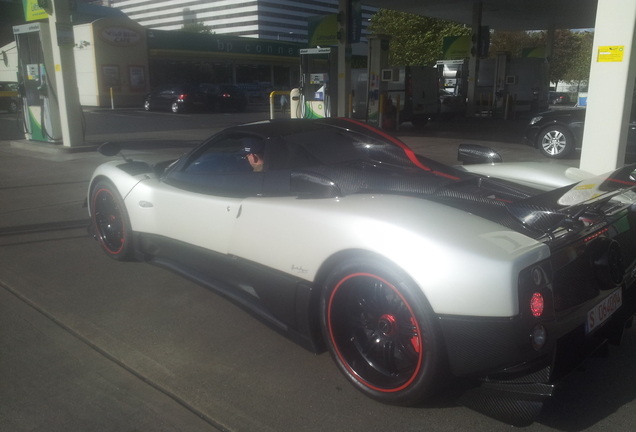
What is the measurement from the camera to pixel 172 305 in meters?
3.88

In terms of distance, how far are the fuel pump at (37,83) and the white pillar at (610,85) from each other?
10.8m

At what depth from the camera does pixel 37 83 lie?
1251 cm

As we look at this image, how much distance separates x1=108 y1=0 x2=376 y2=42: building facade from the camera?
98.4m

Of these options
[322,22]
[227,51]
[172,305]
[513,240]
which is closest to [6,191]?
[172,305]

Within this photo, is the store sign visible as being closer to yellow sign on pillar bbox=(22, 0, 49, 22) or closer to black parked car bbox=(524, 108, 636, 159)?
yellow sign on pillar bbox=(22, 0, 49, 22)

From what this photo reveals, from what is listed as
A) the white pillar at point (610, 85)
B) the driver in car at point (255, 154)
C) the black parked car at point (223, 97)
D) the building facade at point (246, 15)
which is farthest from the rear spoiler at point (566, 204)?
the building facade at point (246, 15)

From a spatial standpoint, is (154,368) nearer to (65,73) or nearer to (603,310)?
(603,310)

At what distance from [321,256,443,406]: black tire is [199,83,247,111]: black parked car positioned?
86.1 feet

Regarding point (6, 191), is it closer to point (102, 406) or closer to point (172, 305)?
point (172, 305)

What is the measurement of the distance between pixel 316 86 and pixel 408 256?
1553 centimetres

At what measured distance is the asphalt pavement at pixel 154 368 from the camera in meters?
2.55

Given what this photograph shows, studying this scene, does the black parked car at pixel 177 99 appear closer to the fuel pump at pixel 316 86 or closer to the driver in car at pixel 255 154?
the fuel pump at pixel 316 86

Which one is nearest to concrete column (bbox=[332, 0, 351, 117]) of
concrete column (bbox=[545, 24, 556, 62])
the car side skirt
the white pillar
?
the white pillar

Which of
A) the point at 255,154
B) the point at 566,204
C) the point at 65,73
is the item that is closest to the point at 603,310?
the point at 566,204
